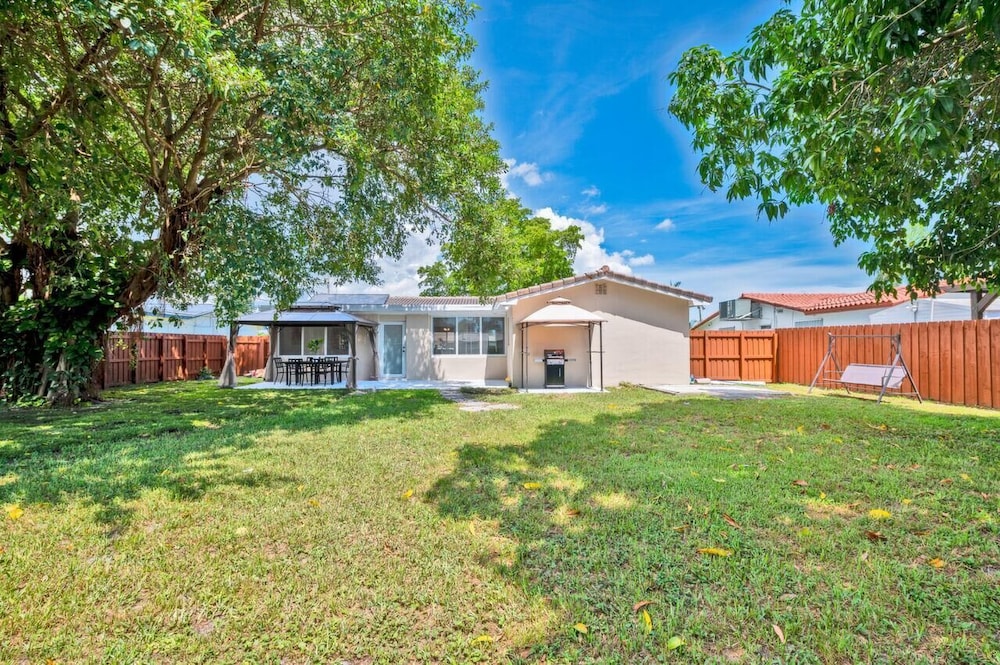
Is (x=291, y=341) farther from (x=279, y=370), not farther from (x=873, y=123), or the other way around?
(x=873, y=123)

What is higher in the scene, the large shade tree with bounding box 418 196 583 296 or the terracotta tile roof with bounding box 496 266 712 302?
the large shade tree with bounding box 418 196 583 296

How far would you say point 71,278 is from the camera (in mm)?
9062

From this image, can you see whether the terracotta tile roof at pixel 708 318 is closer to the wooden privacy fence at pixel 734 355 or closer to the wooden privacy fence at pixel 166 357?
the wooden privacy fence at pixel 734 355

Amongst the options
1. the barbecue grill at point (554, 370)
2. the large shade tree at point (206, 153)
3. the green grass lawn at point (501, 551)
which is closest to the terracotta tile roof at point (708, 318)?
the barbecue grill at point (554, 370)

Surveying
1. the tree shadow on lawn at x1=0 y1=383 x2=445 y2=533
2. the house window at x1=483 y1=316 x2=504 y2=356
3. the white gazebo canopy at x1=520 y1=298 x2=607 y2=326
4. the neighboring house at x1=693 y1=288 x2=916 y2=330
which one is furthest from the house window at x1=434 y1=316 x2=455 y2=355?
the neighboring house at x1=693 y1=288 x2=916 y2=330

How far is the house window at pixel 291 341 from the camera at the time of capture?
16.4 meters

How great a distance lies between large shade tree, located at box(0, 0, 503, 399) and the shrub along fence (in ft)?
31.9

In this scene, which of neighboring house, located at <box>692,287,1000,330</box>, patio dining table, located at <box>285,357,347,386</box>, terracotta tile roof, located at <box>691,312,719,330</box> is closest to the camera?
patio dining table, located at <box>285,357,347,386</box>

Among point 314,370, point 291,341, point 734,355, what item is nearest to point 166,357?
point 291,341

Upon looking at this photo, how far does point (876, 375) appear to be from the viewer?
32.8 ft

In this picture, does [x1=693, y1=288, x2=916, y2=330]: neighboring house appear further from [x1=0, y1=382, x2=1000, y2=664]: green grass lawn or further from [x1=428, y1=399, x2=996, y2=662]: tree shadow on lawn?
[x1=428, y1=399, x2=996, y2=662]: tree shadow on lawn

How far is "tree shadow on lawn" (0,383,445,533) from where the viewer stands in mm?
3941

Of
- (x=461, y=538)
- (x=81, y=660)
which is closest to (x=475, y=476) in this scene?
(x=461, y=538)

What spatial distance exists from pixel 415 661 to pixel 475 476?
2476 mm
